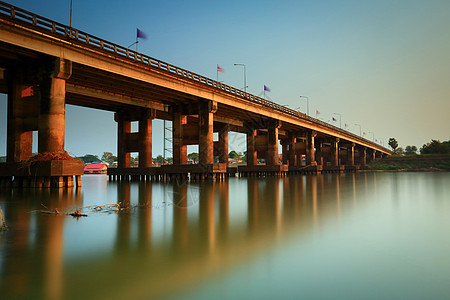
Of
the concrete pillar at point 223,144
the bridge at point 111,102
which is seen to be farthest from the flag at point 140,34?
the concrete pillar at point 223,144

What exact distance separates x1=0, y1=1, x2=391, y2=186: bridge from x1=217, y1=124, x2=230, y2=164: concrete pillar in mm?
203

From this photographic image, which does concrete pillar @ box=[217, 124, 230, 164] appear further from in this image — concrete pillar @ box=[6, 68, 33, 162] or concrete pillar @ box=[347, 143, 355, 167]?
concrete pillar @ box=[347, 143, 355, 167]

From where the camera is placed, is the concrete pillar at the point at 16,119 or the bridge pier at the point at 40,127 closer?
the bridge pier at the point at 40,127

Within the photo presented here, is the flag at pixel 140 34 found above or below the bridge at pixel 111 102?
above

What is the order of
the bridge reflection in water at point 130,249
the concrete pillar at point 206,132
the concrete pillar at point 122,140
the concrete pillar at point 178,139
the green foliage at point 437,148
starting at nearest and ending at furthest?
1. the bridge reflection in water at point 130,249
2. the concrete pillar at point 206,132
3. the concrete pillar at point 178,139
4. the concrete pillar at point 122,140
5. the green foliage at point 437,148

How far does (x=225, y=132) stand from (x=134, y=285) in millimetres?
58486

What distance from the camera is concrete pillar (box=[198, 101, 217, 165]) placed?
41.3m

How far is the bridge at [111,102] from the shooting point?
903 inches

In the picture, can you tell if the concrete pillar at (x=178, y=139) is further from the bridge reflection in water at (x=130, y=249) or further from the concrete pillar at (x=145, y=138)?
the bridge reflection in water at (x=130, y=249)

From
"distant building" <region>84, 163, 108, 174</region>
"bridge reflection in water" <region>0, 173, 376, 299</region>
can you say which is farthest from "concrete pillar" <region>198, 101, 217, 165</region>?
"distant building" <region>84, 163, 108, 174</region>

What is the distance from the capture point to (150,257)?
17.7 feet

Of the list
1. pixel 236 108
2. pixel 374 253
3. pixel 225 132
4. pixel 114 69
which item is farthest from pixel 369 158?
pixel 374 253

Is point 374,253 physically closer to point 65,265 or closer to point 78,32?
point 65,265

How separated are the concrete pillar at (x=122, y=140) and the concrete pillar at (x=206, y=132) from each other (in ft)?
47.9
